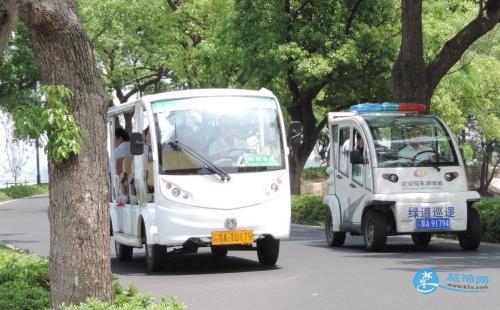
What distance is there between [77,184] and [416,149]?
36.0 feet

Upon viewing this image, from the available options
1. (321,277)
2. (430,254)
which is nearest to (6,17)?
(321,277)

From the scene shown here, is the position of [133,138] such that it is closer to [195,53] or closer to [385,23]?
[385,23]

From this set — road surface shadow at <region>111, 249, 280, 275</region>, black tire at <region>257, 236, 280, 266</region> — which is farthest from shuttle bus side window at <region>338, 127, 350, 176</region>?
black tire at <region>257, 236, 280, 266</region>

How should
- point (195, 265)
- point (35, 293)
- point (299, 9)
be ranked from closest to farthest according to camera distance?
point (35, 293) → point (195, 265) → point (299, 9)

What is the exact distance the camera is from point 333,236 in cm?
2028

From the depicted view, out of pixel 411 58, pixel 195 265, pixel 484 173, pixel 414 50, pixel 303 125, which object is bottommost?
pixel 195 265

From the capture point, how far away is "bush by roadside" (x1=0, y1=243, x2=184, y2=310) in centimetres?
828

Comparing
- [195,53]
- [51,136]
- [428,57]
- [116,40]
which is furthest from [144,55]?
[51,136]

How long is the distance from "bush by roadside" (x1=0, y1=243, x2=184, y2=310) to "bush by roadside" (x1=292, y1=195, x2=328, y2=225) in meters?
16.4

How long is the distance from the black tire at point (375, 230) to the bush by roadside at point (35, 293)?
644 centimetres

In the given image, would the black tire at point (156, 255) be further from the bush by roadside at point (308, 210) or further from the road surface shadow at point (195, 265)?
the bush by roadside at point (308, 210)

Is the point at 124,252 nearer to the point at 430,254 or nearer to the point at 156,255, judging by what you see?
→ the point at 156,255

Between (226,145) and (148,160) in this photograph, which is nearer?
(226,145)

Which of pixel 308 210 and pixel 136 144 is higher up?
pixel 136 144
